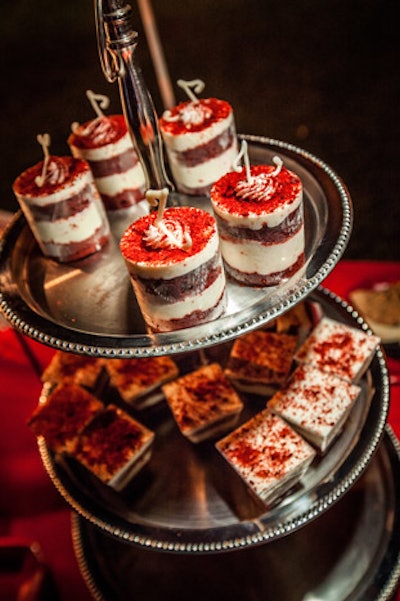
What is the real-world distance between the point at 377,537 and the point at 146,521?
717 millimetres

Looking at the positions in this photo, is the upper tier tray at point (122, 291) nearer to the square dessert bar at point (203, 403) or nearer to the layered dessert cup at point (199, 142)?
the layered dessert cup at point (199, 142)

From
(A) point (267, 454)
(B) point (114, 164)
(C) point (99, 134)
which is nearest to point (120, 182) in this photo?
(B) point (114, 164)

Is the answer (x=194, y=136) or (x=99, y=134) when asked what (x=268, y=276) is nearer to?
(x=194, y=136)

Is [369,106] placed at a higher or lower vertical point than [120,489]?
lower

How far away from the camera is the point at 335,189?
1527mm

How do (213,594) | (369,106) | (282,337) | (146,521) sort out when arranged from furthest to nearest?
(369,106) < (282,337) < (213,594) < (146,521)

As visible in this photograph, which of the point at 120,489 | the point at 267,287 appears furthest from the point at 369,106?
the point at 120,489

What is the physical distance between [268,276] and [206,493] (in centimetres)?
64

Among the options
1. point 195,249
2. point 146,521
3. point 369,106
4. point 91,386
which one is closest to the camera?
point 195,249

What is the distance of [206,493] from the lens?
1.55 meters

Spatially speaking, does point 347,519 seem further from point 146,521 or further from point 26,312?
point 26,312

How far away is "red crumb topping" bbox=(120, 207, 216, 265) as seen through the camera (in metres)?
Result: 1.23

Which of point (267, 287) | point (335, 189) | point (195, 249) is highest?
point (195, 249)

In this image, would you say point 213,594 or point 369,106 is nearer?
point 213,594
